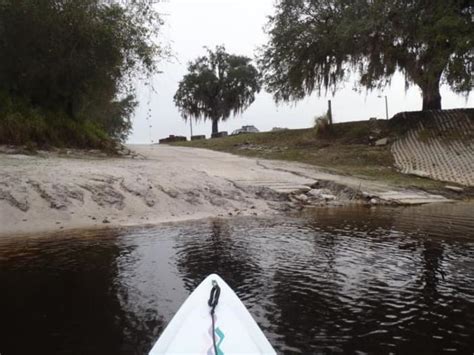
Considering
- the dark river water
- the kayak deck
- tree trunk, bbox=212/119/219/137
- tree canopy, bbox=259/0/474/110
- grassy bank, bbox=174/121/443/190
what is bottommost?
the dark river water

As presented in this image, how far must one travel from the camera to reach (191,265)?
6602 mm

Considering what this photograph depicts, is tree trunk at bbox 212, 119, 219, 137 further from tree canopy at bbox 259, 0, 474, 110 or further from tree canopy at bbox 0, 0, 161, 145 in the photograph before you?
tree canopy at bbox 0, 0, 161, 145

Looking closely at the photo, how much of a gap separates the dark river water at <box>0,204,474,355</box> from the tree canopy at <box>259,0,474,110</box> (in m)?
14.2

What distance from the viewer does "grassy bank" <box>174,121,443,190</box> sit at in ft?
62.6

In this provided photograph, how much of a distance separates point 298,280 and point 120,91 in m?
16.2

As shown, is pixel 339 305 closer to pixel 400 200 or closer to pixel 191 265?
pixel 191 265

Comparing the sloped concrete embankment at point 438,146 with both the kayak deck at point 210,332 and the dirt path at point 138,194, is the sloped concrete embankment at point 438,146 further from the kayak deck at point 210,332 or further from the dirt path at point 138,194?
the kayak deck at point 210,332

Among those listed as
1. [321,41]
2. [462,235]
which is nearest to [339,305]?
[462,235]

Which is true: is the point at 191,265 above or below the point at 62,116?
below

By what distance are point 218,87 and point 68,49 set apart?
3273cm

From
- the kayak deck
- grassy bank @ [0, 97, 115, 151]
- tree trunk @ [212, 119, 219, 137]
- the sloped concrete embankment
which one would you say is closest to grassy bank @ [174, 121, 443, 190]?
the sloped concrete embankment

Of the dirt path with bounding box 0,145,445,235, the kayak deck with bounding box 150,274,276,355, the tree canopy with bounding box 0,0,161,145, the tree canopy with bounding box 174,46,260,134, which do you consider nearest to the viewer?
the kayak deck with bounding box 150,274,276,355

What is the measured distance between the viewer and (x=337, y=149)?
80.6ft

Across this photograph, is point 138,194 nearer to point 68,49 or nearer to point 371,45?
point 68,49
